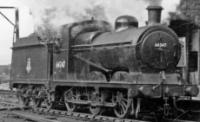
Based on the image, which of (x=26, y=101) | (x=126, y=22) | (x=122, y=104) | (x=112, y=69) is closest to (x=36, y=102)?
(x=26, y=101)

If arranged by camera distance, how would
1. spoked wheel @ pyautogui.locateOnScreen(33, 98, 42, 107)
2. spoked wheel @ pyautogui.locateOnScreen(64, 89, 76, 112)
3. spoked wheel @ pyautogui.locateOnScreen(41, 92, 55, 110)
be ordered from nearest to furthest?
spoked wheel @ pyautogui.locateOnScreen(64, 89, 76, 112)
spoked wheel @ pyautogui.locateOnScreen(41, 92, 55, 110)
spoked wheel @ pyautogui.locateOnScreen(33, 98, 42, 107)

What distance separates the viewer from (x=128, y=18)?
36.4 ft

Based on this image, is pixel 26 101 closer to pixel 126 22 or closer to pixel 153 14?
pixel 126 22

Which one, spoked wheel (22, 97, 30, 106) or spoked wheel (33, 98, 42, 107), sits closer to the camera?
spoked wheel (33, 98, 42, 107)

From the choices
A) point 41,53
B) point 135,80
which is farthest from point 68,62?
point 135,80

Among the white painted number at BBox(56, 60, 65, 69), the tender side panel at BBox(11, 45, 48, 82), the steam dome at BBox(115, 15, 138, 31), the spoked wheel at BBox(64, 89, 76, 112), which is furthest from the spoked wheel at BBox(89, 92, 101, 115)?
the tender side panel at BBox(11, 45, 48, 82)

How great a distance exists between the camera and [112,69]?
35.7 ft

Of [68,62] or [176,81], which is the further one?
[68,62]

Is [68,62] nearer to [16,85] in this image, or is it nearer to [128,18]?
[128,18]

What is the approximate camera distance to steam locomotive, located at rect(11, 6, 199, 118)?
32.5 ft

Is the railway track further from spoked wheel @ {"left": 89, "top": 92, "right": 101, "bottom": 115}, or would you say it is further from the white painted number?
the white painted number

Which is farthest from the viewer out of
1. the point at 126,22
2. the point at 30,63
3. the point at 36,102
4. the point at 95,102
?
the point at 30,63

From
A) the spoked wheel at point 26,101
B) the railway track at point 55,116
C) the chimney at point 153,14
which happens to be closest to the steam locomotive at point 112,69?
the chimney at point 153,14

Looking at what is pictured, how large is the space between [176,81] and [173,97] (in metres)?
0.44
